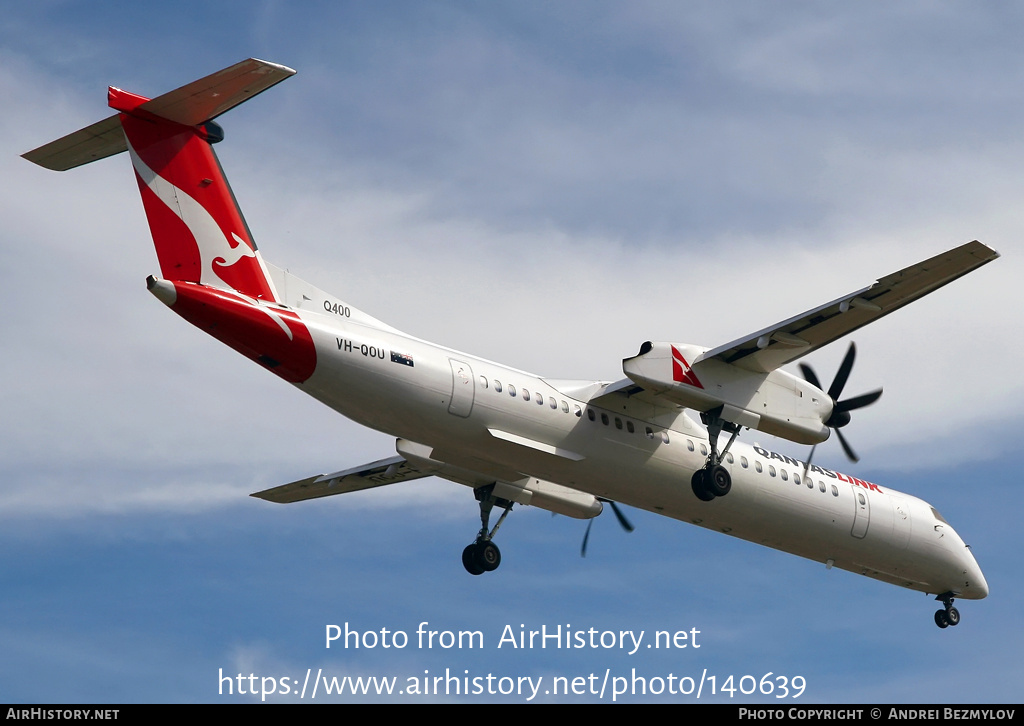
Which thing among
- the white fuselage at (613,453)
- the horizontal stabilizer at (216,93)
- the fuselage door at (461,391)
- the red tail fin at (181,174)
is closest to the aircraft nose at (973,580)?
the white fuselage at (613,453)

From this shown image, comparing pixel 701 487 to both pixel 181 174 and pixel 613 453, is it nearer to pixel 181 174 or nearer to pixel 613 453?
pixel 613 453

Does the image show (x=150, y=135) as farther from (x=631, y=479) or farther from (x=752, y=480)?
(x=752, y=480)

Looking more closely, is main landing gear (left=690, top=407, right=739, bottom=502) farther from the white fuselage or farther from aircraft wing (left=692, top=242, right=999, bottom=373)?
aircraft wing (left=692, top=242, right=999, bottom=373)

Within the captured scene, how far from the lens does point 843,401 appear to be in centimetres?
2528

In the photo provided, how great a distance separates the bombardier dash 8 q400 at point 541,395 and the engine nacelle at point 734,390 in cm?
3

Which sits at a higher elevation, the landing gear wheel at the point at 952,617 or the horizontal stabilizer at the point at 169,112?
the horizontal stabilizer at the point at 169,112

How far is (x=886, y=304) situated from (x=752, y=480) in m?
4.90

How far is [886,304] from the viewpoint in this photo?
23.2m

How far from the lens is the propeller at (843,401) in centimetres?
2516

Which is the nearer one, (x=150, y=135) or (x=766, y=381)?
(x=150, y=135)

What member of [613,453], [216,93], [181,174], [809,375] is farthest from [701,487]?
[216,93]

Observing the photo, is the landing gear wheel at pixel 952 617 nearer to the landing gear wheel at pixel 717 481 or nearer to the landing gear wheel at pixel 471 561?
the landing gear wheel at pixel 717 481

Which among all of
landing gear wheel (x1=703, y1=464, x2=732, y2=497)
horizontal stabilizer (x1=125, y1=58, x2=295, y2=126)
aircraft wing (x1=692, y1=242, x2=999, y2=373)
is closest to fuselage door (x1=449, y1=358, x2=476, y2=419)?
aircraft wing (x1=692, y1=242, x2=999, y2=373)
